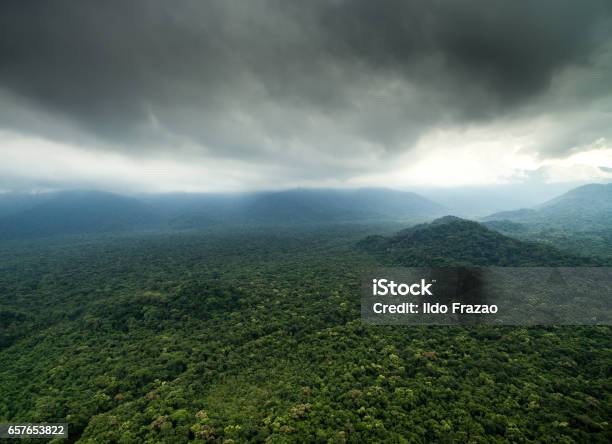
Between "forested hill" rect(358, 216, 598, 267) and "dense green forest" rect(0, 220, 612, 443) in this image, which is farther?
"forested hill" rect(358, 216, 598, 267)

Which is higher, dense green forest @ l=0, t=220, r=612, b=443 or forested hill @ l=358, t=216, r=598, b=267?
forested hill @ l=358, t=216, r=598, b=267

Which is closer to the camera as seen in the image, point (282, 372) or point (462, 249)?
point (282, 372)

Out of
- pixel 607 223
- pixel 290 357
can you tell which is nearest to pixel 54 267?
pixel 290 357

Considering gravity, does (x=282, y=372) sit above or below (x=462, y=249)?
below

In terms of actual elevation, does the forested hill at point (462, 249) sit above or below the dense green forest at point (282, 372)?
above
